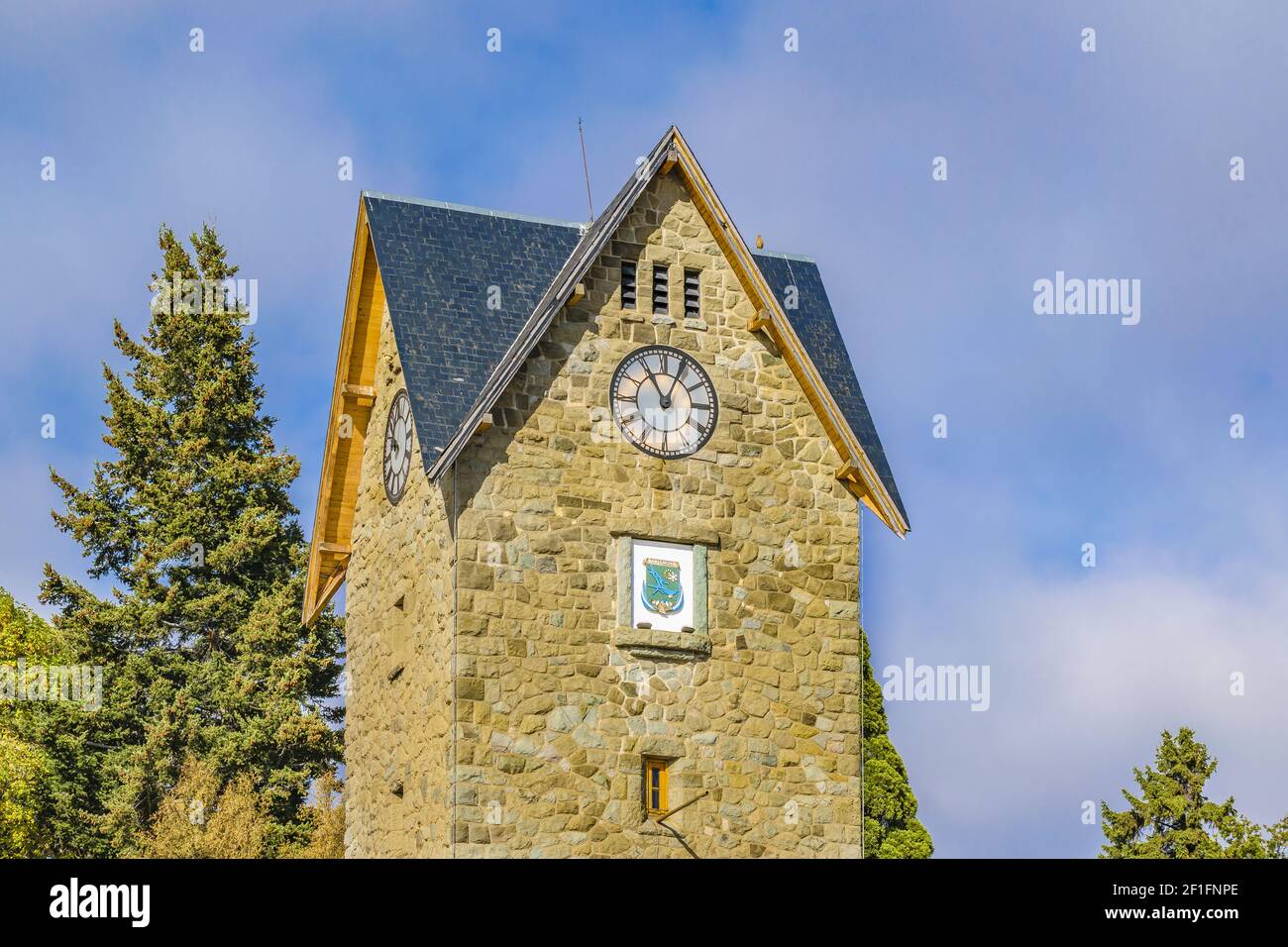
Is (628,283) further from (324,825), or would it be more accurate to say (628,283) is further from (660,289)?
(324,825)

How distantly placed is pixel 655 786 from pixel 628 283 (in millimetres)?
7950

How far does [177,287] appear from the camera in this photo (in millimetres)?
58188

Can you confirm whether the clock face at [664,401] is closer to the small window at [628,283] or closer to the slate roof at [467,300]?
the small window at [628,283]

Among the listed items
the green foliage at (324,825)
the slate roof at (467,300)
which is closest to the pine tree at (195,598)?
the green foliage at (324,825)

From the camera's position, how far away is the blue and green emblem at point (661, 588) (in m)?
33.0

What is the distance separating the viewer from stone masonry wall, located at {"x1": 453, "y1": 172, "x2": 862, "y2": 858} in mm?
31625

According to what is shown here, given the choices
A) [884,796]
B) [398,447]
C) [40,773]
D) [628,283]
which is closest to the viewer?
[628,283]

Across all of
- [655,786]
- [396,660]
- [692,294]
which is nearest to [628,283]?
[692,294]

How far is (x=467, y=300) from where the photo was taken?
35.2 meters

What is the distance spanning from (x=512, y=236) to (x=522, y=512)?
599 cm

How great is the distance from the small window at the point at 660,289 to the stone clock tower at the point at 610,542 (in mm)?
35
